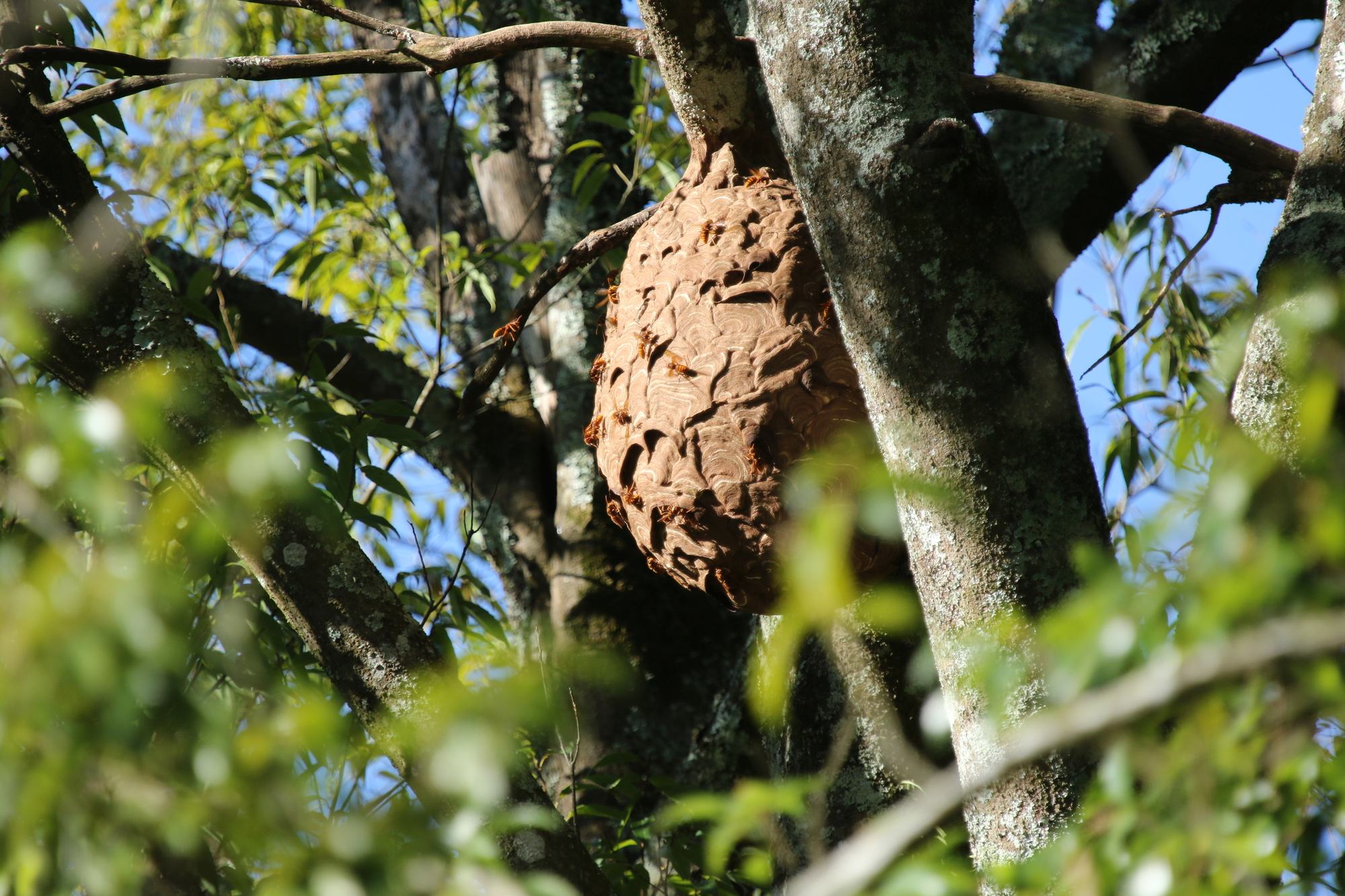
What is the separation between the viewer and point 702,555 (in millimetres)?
1664

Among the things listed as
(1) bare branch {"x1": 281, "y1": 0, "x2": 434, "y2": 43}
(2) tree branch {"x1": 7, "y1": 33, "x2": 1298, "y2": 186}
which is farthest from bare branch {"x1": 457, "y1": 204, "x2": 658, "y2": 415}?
(1) bare branch {"x1": 281, "y1": 0, "x2": 434, "y2": 43}

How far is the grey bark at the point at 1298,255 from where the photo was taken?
1.26 metres

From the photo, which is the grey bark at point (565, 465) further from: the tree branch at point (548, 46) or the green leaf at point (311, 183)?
the tree branch at point (548, 46)

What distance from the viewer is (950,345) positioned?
132 cm

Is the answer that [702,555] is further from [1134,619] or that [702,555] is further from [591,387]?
[591,387]

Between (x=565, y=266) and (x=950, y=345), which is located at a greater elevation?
(x=565, y=266)

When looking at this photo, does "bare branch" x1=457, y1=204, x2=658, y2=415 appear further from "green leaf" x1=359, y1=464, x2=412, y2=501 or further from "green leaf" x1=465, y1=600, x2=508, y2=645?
"green leaf" x1=465, y1=600, x2=508, y2=645

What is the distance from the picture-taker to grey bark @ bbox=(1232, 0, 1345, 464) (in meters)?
1.26

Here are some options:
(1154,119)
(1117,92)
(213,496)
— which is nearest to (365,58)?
(213,496)

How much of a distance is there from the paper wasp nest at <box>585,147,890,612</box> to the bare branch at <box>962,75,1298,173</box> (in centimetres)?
32

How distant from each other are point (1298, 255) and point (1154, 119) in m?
0.34

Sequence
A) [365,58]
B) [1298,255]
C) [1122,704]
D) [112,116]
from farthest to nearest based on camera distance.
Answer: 1. [112,116]
2. [365,58]
3. [1298,255]
4. [1122,704]

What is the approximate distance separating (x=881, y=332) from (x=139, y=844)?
91cm

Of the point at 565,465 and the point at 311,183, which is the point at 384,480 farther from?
the point at 311,183
